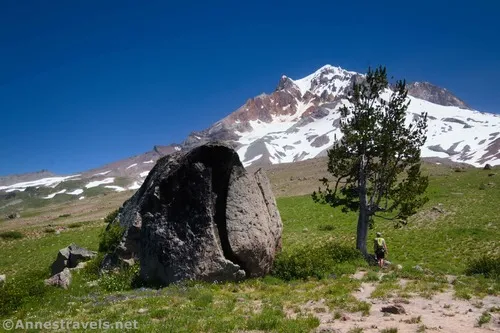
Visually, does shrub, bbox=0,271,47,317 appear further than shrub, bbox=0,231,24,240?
No

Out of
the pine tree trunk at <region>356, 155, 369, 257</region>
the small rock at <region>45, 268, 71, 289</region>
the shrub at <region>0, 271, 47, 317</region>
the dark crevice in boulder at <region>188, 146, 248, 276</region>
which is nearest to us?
the shrub at <region>0, 271, 47, 317</region>

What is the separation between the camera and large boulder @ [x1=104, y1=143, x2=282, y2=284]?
1925cm

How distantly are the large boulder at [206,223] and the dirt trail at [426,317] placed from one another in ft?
22.4

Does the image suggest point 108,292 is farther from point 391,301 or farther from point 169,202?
point 391,301

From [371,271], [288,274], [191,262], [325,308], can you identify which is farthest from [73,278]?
[371,271]

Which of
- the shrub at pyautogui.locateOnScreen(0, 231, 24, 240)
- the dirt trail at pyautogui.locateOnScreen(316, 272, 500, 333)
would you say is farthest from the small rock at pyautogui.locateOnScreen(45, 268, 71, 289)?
the shrub at pyautogui.locateOnScreen(0, 231, 24, 240)

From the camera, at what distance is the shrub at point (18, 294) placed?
16797 millimetres

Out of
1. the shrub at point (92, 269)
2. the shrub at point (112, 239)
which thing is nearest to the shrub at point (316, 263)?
the shrub at point (112, 239)

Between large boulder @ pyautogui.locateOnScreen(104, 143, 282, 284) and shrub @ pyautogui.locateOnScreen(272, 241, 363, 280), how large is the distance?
89 cm

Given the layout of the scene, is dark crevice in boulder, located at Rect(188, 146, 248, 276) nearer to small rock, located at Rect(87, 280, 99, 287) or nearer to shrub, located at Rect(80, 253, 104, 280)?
small rock, located at Rect(87, 280, 99, 287)

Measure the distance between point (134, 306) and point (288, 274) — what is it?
8.91m

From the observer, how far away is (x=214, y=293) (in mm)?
17125

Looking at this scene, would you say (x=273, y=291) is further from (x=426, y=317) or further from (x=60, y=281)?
(x=60, y=281)

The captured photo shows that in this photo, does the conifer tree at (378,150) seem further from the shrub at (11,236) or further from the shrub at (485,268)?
the shrub at (11,236)
